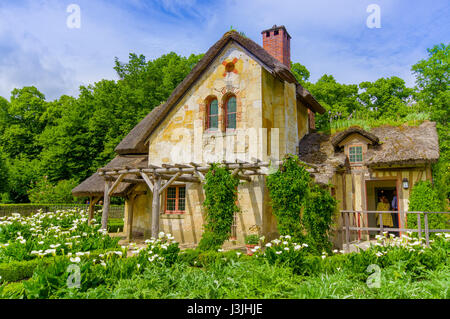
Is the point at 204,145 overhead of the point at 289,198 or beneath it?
overhead

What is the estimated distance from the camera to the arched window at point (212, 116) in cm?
1264

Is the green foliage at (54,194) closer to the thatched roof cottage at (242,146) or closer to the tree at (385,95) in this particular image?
the thatched roof cottage at (242,146)

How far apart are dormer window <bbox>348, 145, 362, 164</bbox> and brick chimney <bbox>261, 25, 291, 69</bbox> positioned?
17.9 ft

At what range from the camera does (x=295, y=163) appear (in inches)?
347

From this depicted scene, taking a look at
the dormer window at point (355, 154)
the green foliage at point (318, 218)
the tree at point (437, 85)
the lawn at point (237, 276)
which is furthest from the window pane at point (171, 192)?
the tree at point (437, 85)

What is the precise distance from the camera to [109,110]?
30938 mm

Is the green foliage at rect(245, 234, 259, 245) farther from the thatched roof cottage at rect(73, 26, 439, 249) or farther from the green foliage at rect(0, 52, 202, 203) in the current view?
the green foliage at rect(0, 52, 202, 203)

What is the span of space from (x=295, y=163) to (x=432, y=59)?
21.9 m

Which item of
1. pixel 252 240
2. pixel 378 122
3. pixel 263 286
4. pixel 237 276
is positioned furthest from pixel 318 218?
pixel 378 122

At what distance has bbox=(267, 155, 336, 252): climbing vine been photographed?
8297mm

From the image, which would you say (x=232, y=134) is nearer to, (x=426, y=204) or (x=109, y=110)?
(x=426, y=204)

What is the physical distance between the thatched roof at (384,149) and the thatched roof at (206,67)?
7.61ft
